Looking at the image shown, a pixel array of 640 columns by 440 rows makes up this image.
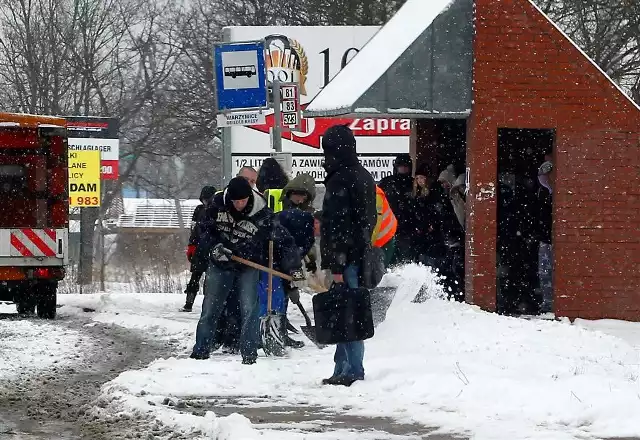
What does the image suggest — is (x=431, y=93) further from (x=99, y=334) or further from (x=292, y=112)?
(x=99, y=334)

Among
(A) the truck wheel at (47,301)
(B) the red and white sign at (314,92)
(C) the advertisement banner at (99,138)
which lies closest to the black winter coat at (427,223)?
(A) the truck wheel at (47,301)

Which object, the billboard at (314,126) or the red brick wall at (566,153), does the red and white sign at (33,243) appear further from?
the billboard at (314,126)

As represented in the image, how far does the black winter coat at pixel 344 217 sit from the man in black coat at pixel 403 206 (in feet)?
21.0

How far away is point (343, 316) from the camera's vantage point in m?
10.3

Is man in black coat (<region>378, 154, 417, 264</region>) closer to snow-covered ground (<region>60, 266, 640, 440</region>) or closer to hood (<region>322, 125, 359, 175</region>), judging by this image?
snow-covered ground (<region>60, 266, 640, 440</region>)

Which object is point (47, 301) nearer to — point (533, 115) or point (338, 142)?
point (533, 115)

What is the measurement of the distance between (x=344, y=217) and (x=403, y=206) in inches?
261

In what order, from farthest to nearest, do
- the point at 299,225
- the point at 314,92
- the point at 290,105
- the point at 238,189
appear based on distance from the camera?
the point at 314,92 < the point at 290,105 < the point at 299,225 < the point at 238,189

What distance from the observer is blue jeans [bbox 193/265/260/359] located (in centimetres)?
1189

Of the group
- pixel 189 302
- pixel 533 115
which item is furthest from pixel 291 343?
pixel 189 302

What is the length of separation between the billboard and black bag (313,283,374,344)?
14957 millimetres

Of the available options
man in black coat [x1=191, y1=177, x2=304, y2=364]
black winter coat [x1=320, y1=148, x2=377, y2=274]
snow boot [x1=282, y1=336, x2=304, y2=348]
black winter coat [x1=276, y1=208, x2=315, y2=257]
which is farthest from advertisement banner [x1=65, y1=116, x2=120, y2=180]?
black winter coat [x1=320, y1=148, x2=377, y2=274]

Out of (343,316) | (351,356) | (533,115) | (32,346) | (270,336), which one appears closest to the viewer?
(343,316)

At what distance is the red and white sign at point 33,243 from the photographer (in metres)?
18.1
